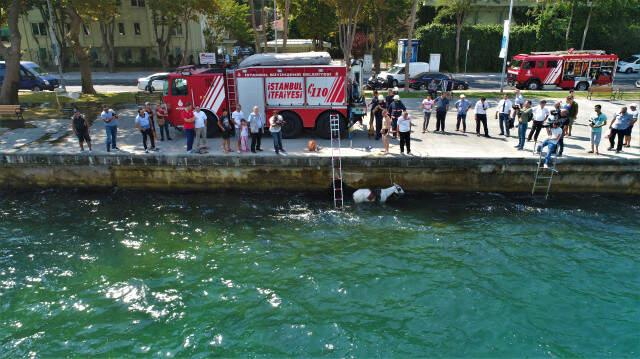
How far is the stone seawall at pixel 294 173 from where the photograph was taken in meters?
13.5

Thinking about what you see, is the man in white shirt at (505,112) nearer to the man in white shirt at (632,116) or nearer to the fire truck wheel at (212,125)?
the man in white shirt at (632,116)

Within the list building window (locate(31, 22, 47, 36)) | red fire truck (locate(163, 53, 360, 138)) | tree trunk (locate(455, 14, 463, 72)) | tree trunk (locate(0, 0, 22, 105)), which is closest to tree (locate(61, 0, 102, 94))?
tree trunk (locate(0, 0, 22, 105))

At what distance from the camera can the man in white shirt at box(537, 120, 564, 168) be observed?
510 inches

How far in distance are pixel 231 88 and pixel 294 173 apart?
378cm

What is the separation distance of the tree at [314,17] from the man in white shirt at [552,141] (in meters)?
26.8

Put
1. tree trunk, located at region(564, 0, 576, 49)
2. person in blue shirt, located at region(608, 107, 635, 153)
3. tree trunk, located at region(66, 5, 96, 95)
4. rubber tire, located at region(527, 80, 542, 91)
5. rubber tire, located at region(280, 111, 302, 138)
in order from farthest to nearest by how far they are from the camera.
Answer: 1. tree trunk, located at region(564, 0, 576, 49)
2. rubber tire, located at region(527, 80, 542, 91)
3. tree trunk, located at region(66, 5, 96, 95)
4. rubber tire, located at region(280, 111, 302, 138)
5. person in blue shirt, located at region(608, 107, 635, 153)

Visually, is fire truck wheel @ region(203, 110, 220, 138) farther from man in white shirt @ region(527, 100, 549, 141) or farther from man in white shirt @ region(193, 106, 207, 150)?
man in white shirt @ region(527, 100, 549, 141)

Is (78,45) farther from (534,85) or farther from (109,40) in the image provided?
(534,85)

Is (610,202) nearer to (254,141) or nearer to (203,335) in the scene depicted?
(254,141)

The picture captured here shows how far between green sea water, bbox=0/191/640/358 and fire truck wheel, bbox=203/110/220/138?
143 inches

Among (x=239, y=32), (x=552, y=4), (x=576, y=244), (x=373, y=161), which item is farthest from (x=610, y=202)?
(x=239, y=32)

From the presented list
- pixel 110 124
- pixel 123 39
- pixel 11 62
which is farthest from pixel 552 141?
pixel 123 39

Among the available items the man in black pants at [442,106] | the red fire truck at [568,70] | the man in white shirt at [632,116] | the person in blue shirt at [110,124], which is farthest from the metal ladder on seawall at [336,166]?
the red fire truck at [568,70]

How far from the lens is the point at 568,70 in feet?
92.0
